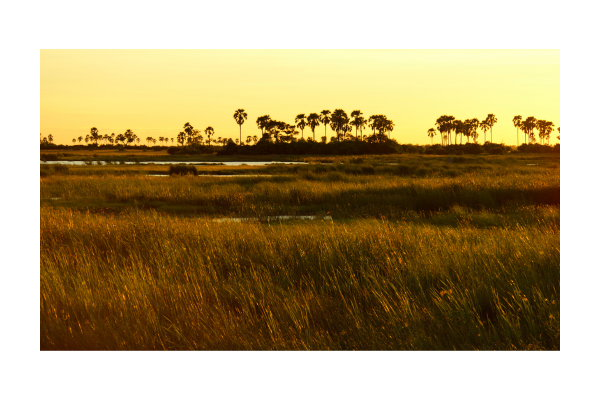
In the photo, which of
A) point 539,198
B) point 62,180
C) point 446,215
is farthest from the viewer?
point 62,180

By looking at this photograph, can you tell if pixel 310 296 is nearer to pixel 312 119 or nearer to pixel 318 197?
pixel 312 119

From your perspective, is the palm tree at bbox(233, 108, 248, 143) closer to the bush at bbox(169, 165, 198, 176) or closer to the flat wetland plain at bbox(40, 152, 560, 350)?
the flat wetland plain at bbox(40, 152, 560, 350)

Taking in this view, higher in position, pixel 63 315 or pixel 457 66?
pixel 457 66

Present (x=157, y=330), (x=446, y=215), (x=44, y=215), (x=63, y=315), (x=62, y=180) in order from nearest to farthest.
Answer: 1. (x=157, y=330)
2. (x=63, y=315)
3. (x=44, y=215)
4. (x=446, y=215)
5. (x=62, y=180)

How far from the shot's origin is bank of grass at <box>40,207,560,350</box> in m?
5.41

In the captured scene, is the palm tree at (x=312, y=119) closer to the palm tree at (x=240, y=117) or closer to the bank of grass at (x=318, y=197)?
the bank of grass at (x=318, y=197)

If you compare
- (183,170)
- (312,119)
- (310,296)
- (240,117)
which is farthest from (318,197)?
(183,170)

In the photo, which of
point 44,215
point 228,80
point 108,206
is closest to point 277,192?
point 108,206

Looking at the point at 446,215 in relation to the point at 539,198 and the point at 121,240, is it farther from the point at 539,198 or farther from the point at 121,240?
the point at 121,240

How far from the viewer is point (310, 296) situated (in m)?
6.26

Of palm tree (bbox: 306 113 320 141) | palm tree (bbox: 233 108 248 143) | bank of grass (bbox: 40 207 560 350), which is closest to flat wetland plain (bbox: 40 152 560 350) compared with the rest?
bank of grass (bbox: 40 207 560 350)

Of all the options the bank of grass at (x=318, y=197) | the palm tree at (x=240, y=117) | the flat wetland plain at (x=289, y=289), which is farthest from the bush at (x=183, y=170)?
the flat wetland plain at (x=289, y=289)

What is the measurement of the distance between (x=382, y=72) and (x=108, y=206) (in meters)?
15.5

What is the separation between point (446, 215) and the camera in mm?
15766
